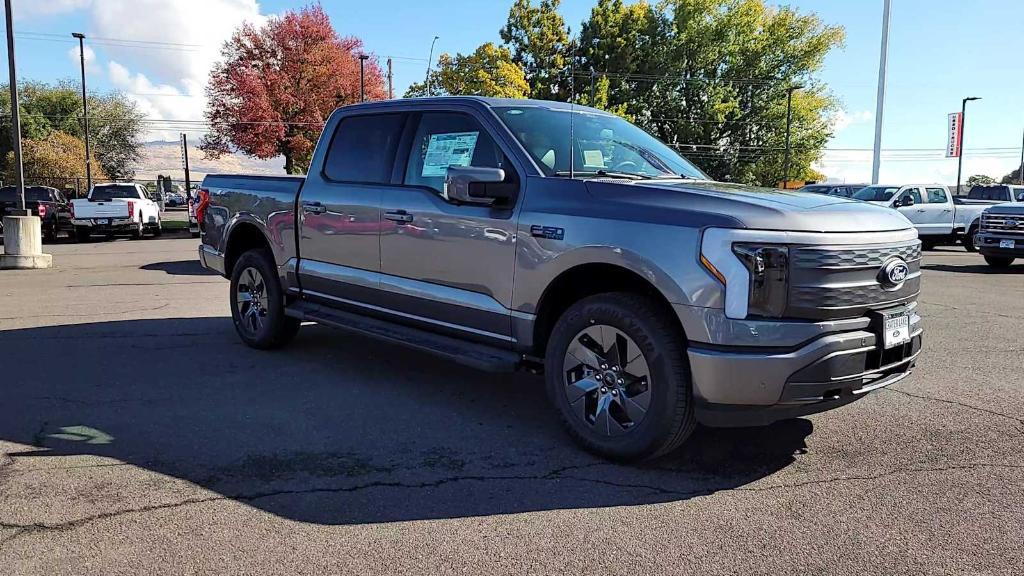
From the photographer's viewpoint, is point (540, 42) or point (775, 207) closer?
point (775, 207)

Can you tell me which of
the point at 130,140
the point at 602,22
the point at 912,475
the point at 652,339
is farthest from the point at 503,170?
the point at 130,140

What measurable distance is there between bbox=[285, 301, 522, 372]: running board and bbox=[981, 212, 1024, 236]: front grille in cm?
1496

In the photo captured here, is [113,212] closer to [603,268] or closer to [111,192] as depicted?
[111,192]

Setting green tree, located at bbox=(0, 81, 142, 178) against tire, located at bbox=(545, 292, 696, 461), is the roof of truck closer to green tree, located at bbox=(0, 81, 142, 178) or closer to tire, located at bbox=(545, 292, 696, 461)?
tire, located at bbox=(545, 292, 696, 461)

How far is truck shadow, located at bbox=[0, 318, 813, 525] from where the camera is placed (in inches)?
148

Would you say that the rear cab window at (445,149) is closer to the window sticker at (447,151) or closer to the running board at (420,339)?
the window sticker at (447,151)

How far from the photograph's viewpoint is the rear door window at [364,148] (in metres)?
5.65

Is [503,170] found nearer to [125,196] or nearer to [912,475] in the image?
[912,475]

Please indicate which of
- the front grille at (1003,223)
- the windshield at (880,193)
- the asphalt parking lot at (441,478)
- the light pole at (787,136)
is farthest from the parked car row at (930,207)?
the light pole at (787,136)

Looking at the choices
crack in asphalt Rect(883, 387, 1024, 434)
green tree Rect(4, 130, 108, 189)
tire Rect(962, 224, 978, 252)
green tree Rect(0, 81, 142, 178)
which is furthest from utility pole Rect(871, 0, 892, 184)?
green tree Rect(0, 81, 142, 178)

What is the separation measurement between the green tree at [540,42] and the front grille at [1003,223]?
3343 cm

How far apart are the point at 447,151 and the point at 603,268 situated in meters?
1.57

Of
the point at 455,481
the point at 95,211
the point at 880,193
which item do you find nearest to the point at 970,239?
the point at 880,193

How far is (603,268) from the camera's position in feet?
13.9
